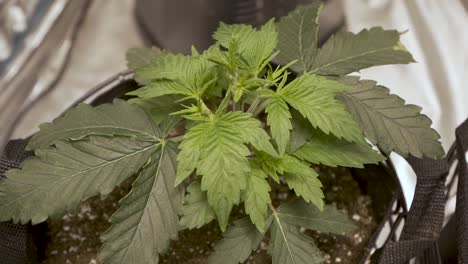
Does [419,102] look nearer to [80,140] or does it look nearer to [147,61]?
[147,61]

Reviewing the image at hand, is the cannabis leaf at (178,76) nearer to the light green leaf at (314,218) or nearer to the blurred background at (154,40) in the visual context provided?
the light green leaf at (314,218)

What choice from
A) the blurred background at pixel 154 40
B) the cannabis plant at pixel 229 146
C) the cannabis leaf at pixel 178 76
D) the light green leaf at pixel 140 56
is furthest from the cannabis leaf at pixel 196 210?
the blurred background at pixel 154 40

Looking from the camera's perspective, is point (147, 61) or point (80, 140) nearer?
point (80, 140)

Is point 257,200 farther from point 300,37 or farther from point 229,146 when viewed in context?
point 300,37

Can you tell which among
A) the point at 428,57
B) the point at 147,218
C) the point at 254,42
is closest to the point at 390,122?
the point at 254,42

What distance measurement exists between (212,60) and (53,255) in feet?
1.14

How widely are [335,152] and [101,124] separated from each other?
25 centimetres

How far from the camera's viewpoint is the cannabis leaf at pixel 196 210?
57cm

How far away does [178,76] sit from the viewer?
0.60m

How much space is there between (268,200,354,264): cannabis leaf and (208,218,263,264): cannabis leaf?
21mm

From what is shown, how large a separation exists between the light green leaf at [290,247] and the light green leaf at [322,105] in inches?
5.0

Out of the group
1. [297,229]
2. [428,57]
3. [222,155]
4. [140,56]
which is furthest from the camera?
[428,57]

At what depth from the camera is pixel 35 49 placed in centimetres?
119

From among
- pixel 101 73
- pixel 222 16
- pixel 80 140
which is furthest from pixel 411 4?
pixel 80 140
